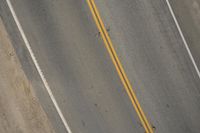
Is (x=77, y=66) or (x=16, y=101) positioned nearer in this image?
(x=16, y=101)

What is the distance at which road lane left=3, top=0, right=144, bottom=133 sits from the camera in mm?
15828

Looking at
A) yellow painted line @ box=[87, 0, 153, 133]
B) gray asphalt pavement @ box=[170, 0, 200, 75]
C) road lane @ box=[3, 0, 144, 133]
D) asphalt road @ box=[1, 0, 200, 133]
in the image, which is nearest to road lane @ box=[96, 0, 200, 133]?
asphalt road @ box=[1, 0, 200, 133]

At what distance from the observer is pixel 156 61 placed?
53.0 feet

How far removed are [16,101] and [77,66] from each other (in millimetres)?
2596

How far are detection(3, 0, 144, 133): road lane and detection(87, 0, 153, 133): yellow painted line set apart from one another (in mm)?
169

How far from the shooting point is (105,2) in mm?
16328

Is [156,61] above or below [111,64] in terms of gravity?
below

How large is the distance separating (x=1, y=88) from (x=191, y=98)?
7.07 metres

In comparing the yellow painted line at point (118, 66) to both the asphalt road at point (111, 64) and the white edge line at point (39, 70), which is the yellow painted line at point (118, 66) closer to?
the asphalt road at point (111, 64)

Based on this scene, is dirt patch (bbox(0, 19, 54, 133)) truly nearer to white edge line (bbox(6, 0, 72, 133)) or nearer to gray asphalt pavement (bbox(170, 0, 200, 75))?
white edge line (bbox(6, 0, 72, 133))

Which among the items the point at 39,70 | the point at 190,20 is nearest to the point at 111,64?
the point at 39,70

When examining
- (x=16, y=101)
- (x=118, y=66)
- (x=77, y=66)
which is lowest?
(x=118, y=66)

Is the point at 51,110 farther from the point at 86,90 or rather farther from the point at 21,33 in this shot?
the point at 21,33

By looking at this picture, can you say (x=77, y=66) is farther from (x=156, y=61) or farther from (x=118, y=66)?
(x=156, y=61)
